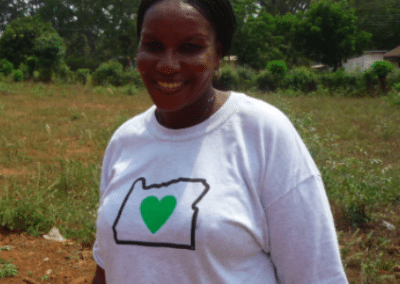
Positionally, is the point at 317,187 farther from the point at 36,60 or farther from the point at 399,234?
the point at 36,60

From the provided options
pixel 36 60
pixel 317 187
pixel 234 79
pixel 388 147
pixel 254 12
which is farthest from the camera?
pixel 254 12

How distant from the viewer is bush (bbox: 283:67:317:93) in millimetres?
19672

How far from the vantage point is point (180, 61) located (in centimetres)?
112

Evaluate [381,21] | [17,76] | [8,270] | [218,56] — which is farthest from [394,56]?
[218,56]

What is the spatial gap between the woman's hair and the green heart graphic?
1.59 feet

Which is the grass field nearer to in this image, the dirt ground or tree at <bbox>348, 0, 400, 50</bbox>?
the dirt ground

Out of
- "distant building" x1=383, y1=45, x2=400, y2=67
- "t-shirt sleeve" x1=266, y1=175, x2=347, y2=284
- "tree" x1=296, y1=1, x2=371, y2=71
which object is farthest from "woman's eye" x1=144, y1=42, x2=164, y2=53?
"distant building" x1=383, y1=45, x2=400, y2=67

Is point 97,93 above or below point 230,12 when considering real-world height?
below

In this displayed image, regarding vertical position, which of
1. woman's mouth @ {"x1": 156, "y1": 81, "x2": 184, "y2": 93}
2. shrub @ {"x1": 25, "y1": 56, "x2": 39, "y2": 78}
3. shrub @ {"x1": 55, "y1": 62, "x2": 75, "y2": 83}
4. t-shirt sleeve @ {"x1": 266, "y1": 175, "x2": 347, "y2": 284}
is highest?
woman's mouth @ {"x1": 156, "y1": 81, "x2": 184, "y2": 93}

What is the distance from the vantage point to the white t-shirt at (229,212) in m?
1.00

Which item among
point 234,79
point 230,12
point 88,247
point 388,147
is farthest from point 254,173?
point 234,79

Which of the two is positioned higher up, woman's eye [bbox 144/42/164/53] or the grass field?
woman's eye [bbox 144/42/164/53]

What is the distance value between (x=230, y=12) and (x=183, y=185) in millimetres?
509

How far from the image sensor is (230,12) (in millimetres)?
A: 1179
